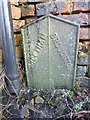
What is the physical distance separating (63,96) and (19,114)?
1.04 feet

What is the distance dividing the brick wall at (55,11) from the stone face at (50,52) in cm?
10

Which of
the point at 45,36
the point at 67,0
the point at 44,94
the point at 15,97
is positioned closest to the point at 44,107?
the point at 44,94

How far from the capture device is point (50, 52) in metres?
1.42

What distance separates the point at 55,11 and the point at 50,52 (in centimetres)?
27

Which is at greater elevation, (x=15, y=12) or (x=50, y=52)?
(x=15, y=12)

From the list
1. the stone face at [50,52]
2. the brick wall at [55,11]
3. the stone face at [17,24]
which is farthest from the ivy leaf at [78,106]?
the stone face at [17,24]

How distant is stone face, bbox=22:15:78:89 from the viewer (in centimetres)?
135

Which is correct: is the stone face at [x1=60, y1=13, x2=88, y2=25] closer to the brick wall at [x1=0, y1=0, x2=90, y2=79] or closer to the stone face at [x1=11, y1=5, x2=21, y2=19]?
the brick wall at [x1=0, y1=0, x2=90, y2=79]

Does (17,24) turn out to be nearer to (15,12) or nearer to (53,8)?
(15,12)

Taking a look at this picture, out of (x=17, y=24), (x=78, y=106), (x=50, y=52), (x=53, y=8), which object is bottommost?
(x=78, y=106)

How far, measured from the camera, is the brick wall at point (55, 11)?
1.38 metres

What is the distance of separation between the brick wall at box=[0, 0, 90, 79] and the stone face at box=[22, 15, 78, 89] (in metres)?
0.10

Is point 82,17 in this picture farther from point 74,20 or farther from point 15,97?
point 15,97

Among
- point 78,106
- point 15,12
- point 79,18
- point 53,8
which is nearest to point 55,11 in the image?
point 53,8
